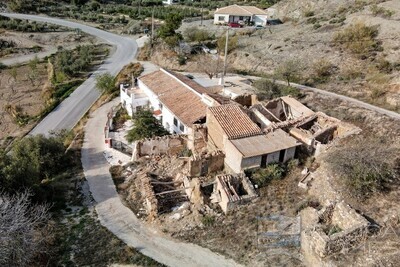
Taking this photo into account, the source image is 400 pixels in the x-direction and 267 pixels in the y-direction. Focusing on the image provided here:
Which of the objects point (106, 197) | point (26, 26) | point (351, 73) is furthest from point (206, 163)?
point (26, 26)

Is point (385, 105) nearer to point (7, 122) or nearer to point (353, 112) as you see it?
point (353, 112)

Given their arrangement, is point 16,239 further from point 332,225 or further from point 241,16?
point 241,16

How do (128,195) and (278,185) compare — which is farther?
(128,195)

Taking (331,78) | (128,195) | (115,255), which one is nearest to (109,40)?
(331,78)

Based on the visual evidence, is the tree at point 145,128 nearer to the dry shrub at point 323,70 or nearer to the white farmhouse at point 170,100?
the white farmhouse at point 170,100

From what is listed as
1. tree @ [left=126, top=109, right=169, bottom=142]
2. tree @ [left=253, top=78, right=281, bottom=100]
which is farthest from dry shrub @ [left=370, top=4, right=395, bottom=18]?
tree @ [left=126, top=109, right=169, bottom=142]

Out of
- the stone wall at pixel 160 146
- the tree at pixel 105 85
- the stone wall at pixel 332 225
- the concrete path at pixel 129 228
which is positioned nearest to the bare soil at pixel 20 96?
the tree at pixel 105 85
